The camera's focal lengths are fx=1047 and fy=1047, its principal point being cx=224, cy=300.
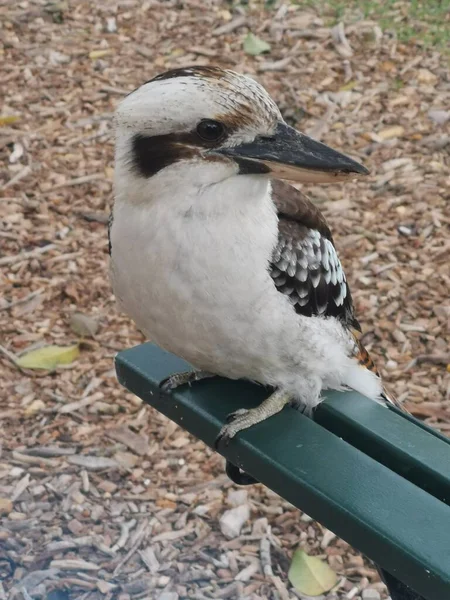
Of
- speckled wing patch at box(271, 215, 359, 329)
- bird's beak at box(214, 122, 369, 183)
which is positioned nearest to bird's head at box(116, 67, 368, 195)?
bird's beak at box(214, 122, 369, 183)

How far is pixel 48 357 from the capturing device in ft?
15.4

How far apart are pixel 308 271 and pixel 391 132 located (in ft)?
10.6

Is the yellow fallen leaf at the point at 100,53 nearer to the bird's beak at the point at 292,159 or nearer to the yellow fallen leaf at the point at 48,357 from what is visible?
the yellow fallen leaf at the point at 48,357

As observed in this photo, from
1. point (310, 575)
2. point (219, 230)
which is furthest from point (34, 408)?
point (219, 230)

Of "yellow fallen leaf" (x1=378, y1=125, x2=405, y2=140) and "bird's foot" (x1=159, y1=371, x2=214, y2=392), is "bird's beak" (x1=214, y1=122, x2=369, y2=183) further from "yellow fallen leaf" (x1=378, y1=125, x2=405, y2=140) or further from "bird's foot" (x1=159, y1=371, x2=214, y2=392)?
"yellow fallen leaf" (x1=378, y1=125, x2=405, y2=140)

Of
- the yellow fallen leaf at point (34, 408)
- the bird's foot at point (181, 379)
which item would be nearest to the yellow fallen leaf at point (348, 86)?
the yellow fallen leaf at point (34, 408)

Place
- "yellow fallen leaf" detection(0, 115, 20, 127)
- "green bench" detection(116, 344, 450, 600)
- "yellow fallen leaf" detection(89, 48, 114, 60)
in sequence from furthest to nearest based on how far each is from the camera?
1. "yellow fallen leaf" detection(89, 48, 114, 60)
2. "yellow fallen leaf" detection(0, 115, 20, 127)
3. "green bench" detection(116, 344, 450, 600)

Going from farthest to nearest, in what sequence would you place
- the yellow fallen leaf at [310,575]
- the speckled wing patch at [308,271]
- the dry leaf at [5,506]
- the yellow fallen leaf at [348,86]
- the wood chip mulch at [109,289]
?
the yellow fallen leaf at [348,86] < the dry leaf at [5,506] < the wood chip mulch at [109,289] < the yellow fallen leaf at [310,575] < the speckled wing patch at [308,271]

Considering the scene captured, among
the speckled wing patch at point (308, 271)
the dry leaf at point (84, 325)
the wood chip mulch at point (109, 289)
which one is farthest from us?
the dry leaf at point (84, 325)

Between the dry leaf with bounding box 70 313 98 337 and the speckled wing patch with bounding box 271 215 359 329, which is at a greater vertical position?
the speckled wing patch with bounding box 271 215 359 329

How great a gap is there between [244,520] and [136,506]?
42cm

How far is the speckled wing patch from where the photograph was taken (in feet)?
9.41

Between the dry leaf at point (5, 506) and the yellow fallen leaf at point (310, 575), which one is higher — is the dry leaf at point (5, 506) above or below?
below

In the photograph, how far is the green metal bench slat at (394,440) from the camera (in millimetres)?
2344
